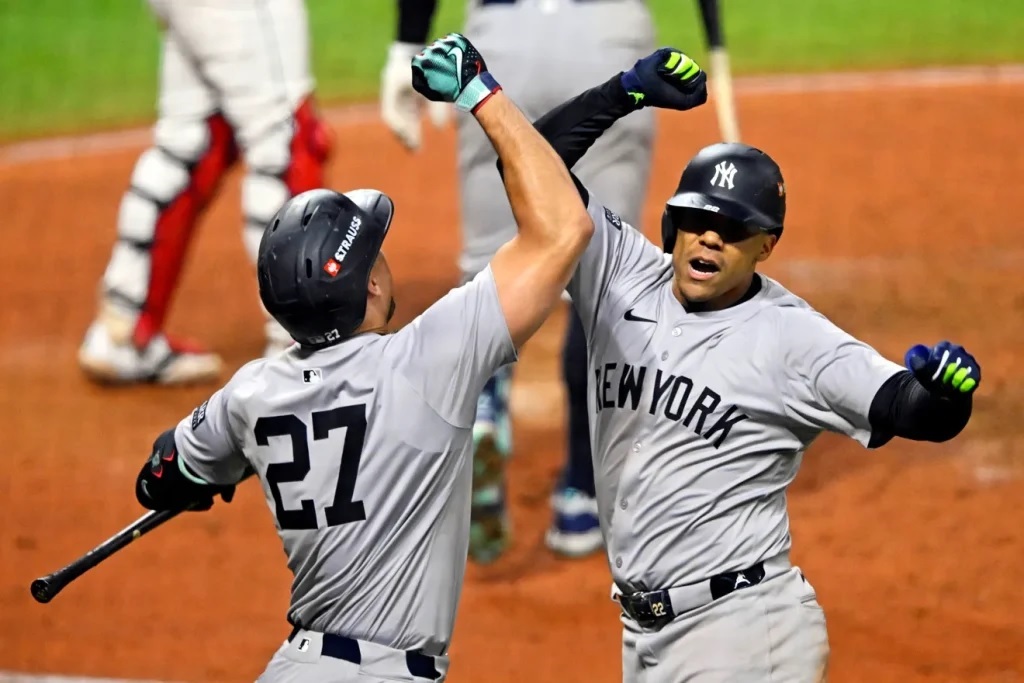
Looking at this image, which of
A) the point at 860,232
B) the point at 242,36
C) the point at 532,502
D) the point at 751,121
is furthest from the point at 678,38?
the point at 532,502

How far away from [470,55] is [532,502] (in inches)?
113

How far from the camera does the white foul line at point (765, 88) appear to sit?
40.1 feet

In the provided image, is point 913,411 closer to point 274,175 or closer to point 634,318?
point 634,318

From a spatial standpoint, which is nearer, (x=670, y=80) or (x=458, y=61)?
(x=458, y=61)

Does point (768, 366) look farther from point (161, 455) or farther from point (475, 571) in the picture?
point (475, 571)

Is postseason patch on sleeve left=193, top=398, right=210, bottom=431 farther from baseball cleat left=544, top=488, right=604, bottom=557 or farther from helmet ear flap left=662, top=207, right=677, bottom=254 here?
baseball cleat left=544, top=488, right=604, bottom=557

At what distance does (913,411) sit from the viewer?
10.6 ft

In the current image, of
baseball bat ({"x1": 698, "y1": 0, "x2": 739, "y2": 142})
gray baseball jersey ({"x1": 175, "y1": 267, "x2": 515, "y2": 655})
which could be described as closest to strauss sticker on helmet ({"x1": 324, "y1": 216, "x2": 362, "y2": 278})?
gray baseball jersey ({"x1": 175, "y1": 267, "x2": 515, "y2": 655})

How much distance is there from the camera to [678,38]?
1480cm

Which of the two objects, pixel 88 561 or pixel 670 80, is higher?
pixel 670 80

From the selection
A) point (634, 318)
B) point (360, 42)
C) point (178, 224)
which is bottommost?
point (360, 42)

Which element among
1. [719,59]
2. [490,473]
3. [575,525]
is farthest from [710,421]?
[719,59]

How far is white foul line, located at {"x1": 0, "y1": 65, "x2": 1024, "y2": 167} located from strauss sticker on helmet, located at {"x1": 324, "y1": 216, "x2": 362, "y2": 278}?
916 centimetres

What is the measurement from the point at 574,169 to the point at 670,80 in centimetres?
183
